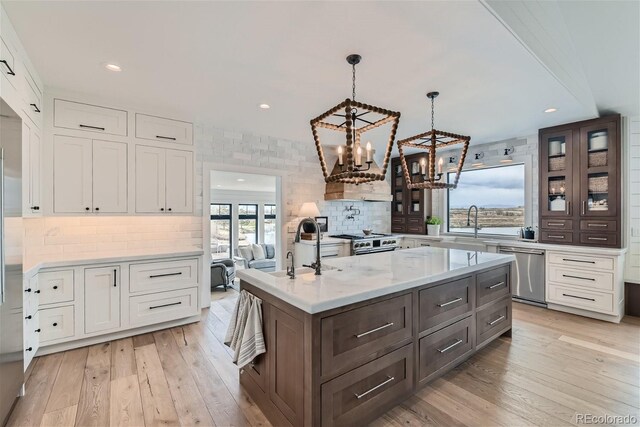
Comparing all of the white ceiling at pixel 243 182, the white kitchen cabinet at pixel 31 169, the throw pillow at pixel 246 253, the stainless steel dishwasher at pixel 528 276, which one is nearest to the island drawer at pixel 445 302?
the stainless steel dishwasher at pixel 528 276

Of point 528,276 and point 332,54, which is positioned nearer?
point 332,54

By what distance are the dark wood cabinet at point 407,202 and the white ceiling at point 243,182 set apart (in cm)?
290

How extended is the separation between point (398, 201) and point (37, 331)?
227 inches

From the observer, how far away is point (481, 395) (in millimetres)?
2152

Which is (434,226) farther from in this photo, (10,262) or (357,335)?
(10,262)

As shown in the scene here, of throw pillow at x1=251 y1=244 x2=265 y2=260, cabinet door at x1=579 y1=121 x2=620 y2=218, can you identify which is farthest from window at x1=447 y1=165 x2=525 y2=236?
throw pillow at x1=251 y1=244 x2=265 y2=260

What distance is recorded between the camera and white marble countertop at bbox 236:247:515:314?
65.6 inches

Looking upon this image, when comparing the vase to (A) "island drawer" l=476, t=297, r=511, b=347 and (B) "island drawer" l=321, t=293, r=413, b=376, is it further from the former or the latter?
(B) "island drawer" l=321, t=293, r=413, b=376

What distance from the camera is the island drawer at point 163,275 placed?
3.19 metres

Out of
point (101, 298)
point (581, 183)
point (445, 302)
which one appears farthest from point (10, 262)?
point (581, 183)

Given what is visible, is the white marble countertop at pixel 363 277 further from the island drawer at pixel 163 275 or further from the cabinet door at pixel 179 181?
the cabinet door at pixel 179 181

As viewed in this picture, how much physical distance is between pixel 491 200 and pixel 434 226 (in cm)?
105

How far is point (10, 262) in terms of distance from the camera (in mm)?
1836

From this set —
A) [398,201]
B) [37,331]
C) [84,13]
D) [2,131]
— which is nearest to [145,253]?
[37,331]
